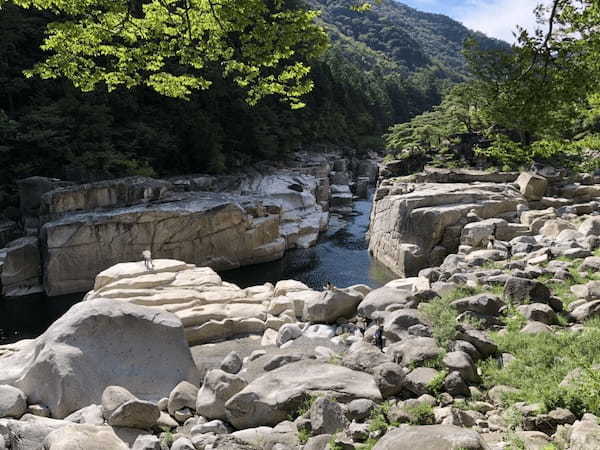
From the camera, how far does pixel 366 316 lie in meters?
9.88

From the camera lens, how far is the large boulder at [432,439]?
155 inches

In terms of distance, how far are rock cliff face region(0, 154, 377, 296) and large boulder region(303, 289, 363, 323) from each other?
17499mm

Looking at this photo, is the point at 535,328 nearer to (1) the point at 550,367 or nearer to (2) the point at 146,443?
(1) the point at 550,367

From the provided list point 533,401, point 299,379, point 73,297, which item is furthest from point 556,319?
point 73,297

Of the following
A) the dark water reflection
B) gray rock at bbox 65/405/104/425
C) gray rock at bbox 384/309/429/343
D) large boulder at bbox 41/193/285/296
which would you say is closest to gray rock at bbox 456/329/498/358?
gray rock at bbox 384/309/429/343

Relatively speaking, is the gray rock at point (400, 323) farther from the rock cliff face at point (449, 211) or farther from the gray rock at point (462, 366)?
the rock cliff face at point (449, 211)

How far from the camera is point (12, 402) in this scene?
6695 millimetres

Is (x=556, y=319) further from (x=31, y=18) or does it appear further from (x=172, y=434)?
(x=31, y=18)

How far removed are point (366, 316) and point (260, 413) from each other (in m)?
4.63

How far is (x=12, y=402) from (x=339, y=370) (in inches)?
187

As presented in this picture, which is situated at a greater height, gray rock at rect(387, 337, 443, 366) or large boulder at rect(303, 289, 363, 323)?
gray rock at rect(387, 337, 443, 366)

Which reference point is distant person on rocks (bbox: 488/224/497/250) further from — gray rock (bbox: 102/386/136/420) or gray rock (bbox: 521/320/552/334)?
gray rock (bbox: 102/386/136/420)

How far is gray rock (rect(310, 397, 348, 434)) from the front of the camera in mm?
4898

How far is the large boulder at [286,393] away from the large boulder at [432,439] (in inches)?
52.1
